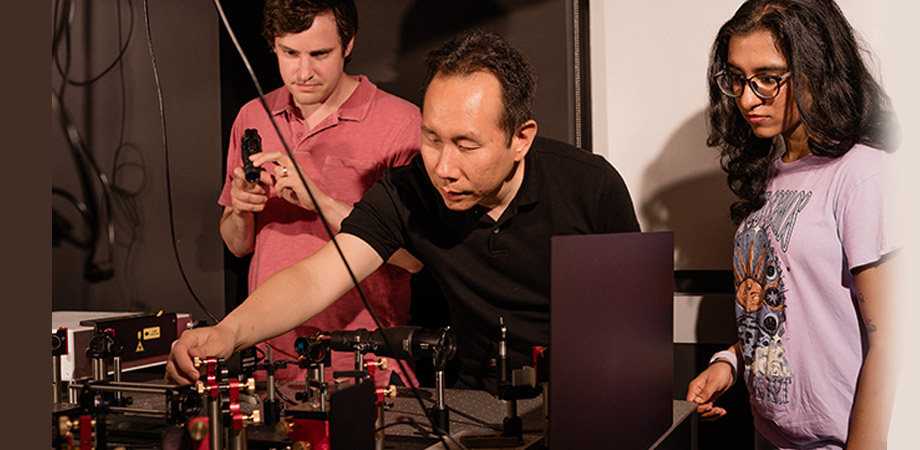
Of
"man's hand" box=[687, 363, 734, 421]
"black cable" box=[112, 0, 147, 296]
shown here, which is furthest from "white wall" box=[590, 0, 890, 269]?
"black cable" box=[112, 0, 147, 296]

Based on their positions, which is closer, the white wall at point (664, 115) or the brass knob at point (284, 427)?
the brass knob at point (284, 427)

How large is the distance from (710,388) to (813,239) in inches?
15.0

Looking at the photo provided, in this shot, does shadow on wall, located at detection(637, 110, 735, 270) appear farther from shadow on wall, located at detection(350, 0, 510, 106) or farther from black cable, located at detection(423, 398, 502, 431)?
black cable, located at detection(423, 398, 502, 431)

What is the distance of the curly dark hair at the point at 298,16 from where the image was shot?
2.10 meters

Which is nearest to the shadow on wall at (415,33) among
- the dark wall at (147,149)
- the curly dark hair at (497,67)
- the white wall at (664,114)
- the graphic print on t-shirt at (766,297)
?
the white wall at (664,114)

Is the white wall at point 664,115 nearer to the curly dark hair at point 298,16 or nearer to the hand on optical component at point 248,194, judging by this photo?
the curly dark hair at point 298,16

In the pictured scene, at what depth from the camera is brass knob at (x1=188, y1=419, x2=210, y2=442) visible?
878 mm

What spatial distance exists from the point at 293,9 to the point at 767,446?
161cm

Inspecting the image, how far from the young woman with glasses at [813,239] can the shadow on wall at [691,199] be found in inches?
23.1

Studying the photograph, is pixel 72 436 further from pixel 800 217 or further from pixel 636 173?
pixel 636 173

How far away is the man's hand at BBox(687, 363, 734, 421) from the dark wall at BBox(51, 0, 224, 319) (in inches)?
56.9

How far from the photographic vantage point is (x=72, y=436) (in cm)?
104

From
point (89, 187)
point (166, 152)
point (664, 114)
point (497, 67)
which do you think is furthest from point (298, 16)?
point (664, 114)

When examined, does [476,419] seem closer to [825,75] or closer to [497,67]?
[497,67]
